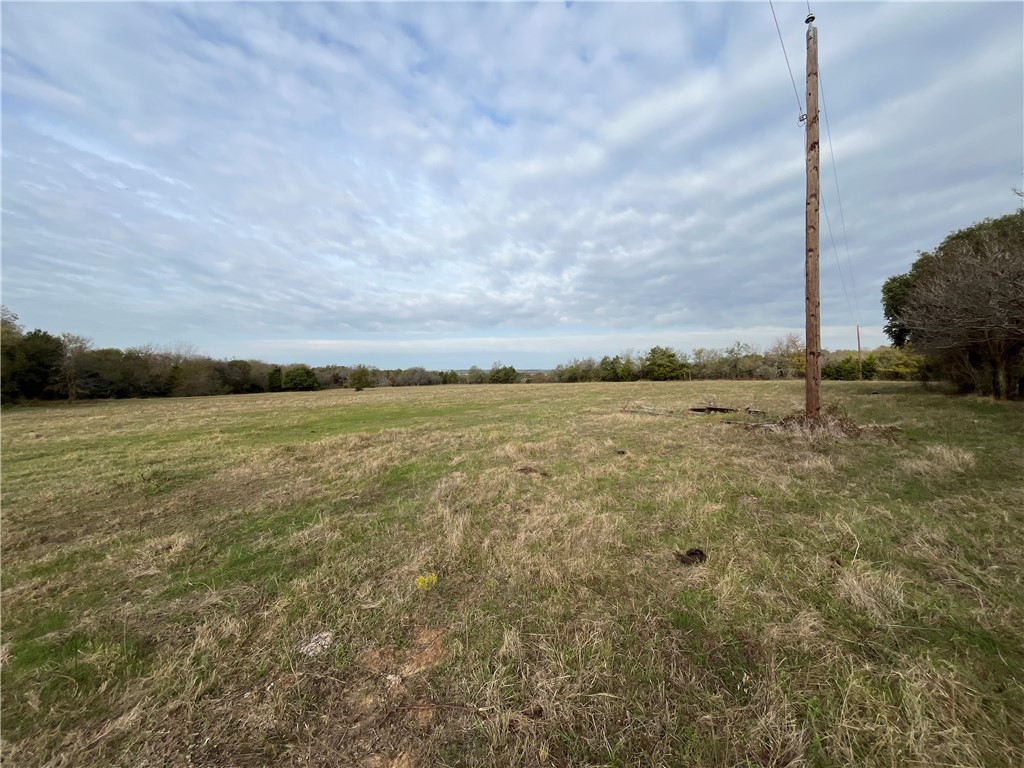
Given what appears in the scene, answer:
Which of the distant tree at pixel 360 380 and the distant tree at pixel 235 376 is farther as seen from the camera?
the distant tree at pixel 360 380

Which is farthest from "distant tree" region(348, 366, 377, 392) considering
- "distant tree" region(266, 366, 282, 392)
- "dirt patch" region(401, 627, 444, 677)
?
"dirt patch" region(401, 627, 444, 677)

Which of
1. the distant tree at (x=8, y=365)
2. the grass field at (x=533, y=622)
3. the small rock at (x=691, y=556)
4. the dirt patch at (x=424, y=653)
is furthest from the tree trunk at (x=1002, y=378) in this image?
the distant tree at (x=8, y=365)

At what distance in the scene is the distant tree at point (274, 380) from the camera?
199 feet

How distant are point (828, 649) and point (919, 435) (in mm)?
10704

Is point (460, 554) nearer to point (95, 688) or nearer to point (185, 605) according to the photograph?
point (185, 605)

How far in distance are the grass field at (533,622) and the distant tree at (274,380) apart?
61.5 meters

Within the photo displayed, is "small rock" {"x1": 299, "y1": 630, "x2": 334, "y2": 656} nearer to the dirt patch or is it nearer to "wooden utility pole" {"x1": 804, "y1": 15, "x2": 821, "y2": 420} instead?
the dirt patch

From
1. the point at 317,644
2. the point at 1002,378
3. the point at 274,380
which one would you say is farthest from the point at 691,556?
the point at 274,380

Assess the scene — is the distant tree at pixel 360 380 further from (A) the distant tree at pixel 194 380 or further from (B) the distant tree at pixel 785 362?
(B) the distant tree at pixel 785 362

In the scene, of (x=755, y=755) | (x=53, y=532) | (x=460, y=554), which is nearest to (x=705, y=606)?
(x=755, y=755)

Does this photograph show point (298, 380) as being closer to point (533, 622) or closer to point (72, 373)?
point (72, 373)

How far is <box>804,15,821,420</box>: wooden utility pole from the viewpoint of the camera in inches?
393

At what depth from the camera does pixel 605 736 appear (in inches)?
83.0

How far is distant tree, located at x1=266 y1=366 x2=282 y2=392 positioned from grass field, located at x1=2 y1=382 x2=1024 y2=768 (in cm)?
6151
